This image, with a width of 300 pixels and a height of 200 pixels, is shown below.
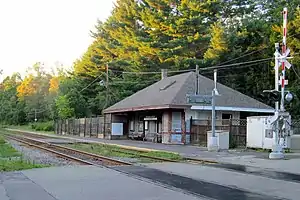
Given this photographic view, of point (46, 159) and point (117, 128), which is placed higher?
point (117, 128)

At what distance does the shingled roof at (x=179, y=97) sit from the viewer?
3403 cm

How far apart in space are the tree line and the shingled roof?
799 centimetres

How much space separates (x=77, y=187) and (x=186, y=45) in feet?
133

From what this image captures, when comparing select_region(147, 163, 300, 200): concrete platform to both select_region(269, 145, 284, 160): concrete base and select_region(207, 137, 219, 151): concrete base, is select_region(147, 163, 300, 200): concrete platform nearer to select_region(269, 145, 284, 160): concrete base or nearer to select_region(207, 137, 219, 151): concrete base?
select_region(269, 145, 284, 160): concrete base

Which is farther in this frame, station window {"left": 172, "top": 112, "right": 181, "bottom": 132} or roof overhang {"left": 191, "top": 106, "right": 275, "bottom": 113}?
station window {"left": 172, "top": 112, "right": 181, "bottom": 132}

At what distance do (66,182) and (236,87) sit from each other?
39907mm

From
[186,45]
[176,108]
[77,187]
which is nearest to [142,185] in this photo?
[77,187]

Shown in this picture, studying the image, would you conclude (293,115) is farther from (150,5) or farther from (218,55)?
(150,5)

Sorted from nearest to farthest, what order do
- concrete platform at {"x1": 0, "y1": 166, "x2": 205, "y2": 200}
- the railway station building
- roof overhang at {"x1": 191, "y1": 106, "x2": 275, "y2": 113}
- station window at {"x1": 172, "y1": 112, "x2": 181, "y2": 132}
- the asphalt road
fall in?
1. concrete platform at {"x1": 0, "y1": 166, "x2": 205, "y2": 200}
2. the asphalt road
3. roof overhang at {"x1": 191, "y1": 106, "x2": 275, "y2": 113}
4. the railway station building
5. station window at {"x1": 172, "y1": 112, "x2": 181, "y2": 132}

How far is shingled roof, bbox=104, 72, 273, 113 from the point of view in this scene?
112 ft

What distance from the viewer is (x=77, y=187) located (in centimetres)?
1113

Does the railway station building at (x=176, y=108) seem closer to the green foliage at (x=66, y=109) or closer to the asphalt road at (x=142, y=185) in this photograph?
the asphalt road at (x=142, y=185)

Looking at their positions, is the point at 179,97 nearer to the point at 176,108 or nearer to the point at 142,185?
the point at 176,108

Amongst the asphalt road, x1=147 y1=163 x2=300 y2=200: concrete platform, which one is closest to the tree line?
x1=147 y1=163 x2=300 y2=200: concrete platform
